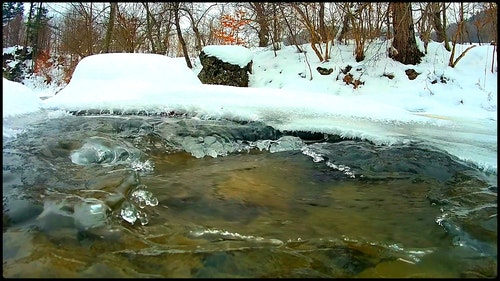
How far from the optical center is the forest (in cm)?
909

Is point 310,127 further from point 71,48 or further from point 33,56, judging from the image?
point 33,56

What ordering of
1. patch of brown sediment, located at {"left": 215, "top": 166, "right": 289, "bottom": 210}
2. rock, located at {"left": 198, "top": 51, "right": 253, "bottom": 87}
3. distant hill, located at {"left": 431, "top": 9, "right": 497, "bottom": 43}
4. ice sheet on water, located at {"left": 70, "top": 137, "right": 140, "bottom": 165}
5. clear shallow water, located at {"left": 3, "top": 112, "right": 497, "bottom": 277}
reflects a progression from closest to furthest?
clear shallow water, located at {"left": 3, "top": 112, "right": 497, "bottom": 277} → patch of brown sediment, located at {"left": 215, "top": 166, "right": 289, "bottom": 210} → ice sheet on water, located at {"left": 70, "top": 137, "right": 140, "bottom": 165} → distant hill, located at {"left": 431, "top": 9, "right": 497, "bottom": 43} → rock, located at {"left": 198, "top": 51, "right": 253, "bottom": 87}

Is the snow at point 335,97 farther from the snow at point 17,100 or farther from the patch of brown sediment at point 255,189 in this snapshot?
the patch of brown sediment at point 255,189

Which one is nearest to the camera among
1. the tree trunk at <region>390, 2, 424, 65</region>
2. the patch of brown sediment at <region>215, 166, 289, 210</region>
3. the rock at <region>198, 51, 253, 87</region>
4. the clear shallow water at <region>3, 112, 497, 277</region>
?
the clear shallow water at <region>3, 112, 497, 277</region>

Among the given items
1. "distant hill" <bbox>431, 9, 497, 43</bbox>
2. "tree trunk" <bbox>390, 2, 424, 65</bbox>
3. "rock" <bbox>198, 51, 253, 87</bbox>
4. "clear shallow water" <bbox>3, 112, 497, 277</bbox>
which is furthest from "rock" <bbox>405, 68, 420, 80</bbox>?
"clear shallow water" <bbox>3, 112, 497, 277</bbox>

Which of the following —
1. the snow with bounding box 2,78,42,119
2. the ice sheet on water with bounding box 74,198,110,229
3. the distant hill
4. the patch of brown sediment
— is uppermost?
the distant hill

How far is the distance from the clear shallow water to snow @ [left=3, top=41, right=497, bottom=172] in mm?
502

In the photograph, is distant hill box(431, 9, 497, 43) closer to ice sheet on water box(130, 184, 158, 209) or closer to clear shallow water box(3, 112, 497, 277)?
clear shallow water box(3, 112, 497, 277)

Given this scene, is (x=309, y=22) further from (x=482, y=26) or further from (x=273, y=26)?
(x=482, y=26)

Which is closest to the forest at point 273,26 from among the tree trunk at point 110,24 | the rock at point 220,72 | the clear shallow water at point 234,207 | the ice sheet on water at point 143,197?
the tree trunk at point 110,24

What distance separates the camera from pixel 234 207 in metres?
2.33

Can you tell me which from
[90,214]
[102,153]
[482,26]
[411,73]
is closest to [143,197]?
[90,214]

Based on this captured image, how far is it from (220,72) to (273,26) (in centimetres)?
357

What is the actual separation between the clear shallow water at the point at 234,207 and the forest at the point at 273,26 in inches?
231
